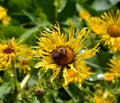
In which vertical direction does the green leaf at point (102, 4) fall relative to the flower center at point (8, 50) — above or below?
above

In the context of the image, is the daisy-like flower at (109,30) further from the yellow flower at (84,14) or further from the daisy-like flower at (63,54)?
the yellow flower at (84,14)

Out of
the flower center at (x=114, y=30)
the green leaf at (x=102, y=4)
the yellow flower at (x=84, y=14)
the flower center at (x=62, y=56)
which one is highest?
the green leaf at (x=102, y=4)

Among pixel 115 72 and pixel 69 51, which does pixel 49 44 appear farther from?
pixel 115 72

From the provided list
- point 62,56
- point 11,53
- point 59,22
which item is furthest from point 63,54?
point 59,22

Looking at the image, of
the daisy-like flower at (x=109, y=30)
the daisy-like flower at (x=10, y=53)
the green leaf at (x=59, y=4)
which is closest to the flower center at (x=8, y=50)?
the daisy-like flower at (x=10, y=53)

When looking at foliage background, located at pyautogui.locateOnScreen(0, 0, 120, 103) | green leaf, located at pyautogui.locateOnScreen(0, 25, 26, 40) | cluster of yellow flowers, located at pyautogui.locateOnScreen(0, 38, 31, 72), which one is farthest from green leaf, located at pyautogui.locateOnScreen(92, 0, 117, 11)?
cluster of yellow flowers, located at pyautogui.locateOnScreen(0, 38, 31, 72)

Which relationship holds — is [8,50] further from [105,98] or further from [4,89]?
[105,98]
